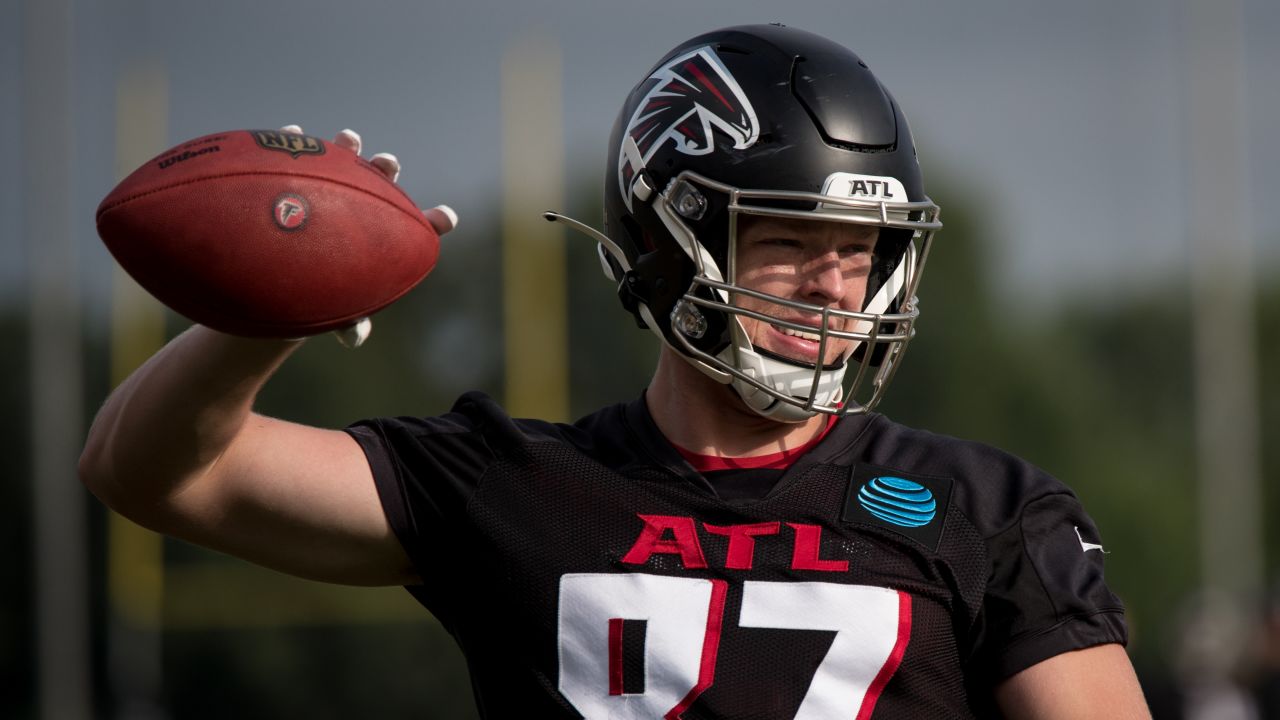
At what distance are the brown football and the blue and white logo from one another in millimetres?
702

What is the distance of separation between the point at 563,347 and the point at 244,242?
807 centimetres

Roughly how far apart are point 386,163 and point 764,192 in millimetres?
521

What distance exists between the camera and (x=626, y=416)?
228 centimetres

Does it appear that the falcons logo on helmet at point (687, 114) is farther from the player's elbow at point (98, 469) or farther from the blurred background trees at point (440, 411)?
the blurred background trees at point (440, 411)

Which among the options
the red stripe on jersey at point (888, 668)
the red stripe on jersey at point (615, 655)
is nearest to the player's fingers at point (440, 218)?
the red stripe on jersey at point (615, 655)

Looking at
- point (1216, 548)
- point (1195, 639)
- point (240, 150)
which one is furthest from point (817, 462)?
point (1216, 548)

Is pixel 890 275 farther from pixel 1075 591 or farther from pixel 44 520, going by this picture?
pixel 44 520

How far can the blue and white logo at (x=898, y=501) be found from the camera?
2.06 metres

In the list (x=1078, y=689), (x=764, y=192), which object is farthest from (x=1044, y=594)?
(x=764, y=192)

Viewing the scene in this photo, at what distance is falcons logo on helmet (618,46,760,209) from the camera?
2217 mm

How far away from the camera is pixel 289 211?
184 cm

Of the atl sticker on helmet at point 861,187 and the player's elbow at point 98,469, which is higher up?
the atl sticker on helmet at point 861,187

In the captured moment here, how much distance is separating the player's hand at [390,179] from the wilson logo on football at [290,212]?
13 cm

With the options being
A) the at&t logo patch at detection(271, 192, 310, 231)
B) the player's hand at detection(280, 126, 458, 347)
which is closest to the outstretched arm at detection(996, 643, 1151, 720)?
the player's hand at detection(280, 126, 458, 347)
